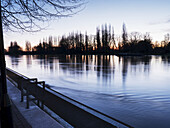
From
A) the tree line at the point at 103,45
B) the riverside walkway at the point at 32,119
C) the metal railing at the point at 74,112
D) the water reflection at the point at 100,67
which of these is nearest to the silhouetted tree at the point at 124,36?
the tree line at the point at 103,45

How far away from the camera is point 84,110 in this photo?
14.7 feet

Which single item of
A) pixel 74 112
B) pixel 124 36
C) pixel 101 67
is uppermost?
pixel 124 36

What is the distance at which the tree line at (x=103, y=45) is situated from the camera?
249ft

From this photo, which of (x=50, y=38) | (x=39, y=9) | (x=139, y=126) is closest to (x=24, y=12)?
(x=39, y=9)

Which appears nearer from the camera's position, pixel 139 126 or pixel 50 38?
pixel 139 126

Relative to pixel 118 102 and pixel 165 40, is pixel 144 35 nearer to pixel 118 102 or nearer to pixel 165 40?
pixel 165 40

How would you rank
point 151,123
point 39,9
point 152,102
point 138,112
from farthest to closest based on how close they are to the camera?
point 152,102, point 138,112, point 151,123, point 39,9

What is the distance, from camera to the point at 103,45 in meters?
88.2

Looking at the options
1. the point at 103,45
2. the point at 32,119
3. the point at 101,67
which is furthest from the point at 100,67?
the point at 103,45

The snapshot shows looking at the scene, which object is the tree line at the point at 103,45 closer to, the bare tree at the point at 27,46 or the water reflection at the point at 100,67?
the bare tree at the point at 27,46

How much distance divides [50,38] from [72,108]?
12259 centimetres

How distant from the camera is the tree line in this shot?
75.9 meters

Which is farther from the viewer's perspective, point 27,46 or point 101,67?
point 27,46

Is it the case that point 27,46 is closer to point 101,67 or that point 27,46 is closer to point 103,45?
point 103,45
